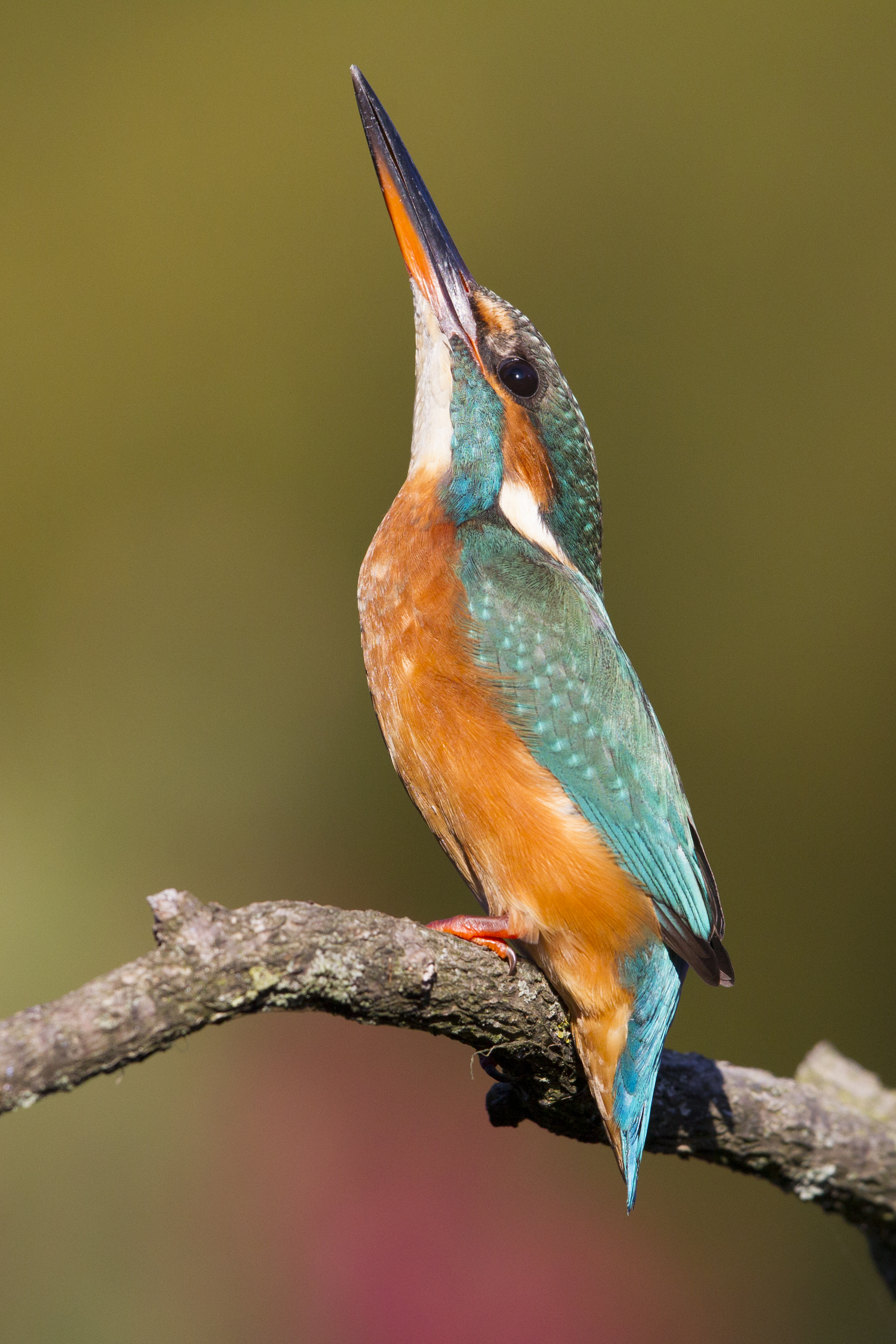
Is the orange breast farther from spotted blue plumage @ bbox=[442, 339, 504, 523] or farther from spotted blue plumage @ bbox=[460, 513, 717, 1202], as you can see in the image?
spotted blue plumage @ bbox=[442, 339, 504, 523]

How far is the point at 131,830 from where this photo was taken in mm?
3846

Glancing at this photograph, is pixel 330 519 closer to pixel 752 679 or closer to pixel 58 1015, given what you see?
pixel 752 679

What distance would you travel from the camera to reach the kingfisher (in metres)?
2.10

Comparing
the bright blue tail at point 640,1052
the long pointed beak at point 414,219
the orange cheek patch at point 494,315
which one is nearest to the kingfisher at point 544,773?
the bright blue tail at point 640,1052

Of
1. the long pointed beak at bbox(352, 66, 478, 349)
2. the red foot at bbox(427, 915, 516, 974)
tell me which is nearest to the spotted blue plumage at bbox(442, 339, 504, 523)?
the long pointed beak at bbox(352, 66, 478, 349)

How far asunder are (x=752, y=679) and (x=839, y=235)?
1580 millimetres

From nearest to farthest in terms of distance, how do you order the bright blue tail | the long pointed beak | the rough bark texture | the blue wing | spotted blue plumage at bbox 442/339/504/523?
the rough bark texture → the bright blue tail → the blue wing → spotted blue plumage at bbox 442/339/504/523 → the long pointed beak

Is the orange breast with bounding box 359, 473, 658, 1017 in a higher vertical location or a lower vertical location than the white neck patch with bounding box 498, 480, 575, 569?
lower

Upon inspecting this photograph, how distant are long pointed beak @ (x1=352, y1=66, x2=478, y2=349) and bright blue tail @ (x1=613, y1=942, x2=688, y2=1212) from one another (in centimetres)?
148

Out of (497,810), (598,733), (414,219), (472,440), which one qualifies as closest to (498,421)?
(472,440)

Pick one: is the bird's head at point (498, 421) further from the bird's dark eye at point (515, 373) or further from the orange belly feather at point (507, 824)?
the orange belly feather at point (507, 824)

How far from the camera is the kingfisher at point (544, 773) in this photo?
2100 millimetres

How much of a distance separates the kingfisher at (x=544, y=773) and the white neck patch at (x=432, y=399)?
0.25 ft

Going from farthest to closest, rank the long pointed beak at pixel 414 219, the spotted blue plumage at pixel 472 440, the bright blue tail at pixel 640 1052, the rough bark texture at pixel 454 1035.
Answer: the long pointed beak at pixel 414 219 → the spotted blue plumage at pixel 472 440 → the bright blue tail at pixel 640 1052 → the rough bark texture at pixel 454 1035
